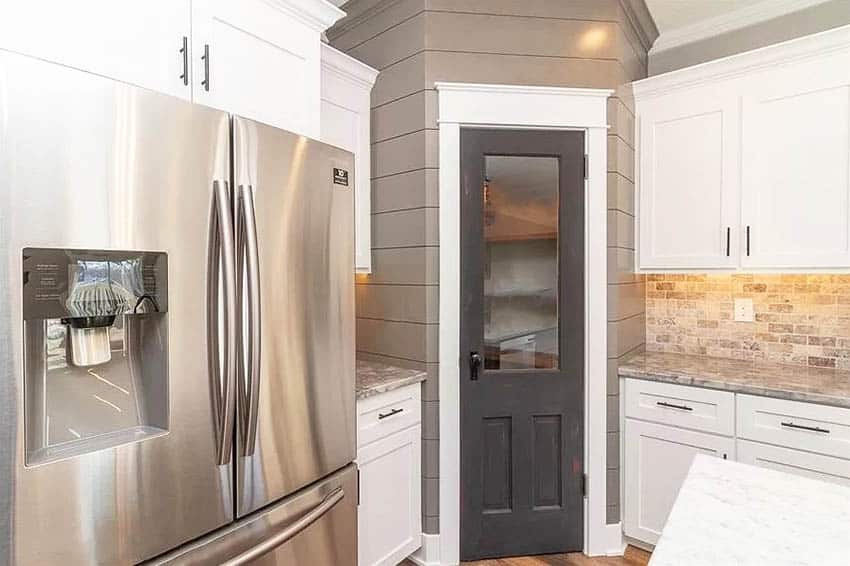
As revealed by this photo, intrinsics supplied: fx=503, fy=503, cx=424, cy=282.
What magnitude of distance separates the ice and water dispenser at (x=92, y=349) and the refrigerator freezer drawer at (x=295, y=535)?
1.11ft

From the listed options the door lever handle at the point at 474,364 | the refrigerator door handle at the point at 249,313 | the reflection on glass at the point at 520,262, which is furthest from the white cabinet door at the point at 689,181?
the refrigerator door handle at the point at 249,313

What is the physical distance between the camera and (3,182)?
0.88 m

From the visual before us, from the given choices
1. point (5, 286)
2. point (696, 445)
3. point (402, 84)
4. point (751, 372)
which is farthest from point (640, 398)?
point (5, 286)

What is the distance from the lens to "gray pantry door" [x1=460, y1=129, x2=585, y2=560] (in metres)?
2.44

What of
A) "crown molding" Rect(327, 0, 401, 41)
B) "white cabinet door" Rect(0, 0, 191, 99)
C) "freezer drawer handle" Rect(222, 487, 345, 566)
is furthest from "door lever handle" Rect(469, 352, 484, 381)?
"crown molding" Rect(327, 0, 401, 41)

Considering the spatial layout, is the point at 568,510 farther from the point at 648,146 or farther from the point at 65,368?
the point at 65,368

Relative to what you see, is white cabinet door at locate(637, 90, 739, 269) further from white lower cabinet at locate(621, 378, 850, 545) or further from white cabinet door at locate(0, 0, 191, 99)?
white cabinet door at locate(0, 0, 191, 99)

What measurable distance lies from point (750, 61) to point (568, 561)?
257cm

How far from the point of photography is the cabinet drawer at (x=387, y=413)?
2045mm

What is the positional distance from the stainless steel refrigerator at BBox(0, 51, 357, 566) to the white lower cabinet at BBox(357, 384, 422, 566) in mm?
529

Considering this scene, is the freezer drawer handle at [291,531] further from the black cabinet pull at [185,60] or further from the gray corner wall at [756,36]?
the gray corner wall at [756,36]

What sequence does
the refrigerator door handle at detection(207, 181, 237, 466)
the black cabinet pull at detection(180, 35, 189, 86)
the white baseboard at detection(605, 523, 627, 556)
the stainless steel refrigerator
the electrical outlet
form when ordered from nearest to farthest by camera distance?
the stainless steel refrigerator < the refrigerator door handle at detection(207, 181, 237, 466) < the black cabinet pull at detection(180, 35, 189, 86) < the white baseboard at detection(605, 523, 627, 556) < the electrical outlet

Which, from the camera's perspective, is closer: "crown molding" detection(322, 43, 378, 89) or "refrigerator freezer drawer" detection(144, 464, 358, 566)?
"refrigerator freezer drawer" detection(144, 464, 358, 566)

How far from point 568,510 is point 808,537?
1.78 m
